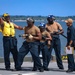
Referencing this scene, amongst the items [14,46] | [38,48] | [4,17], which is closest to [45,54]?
[38,48]

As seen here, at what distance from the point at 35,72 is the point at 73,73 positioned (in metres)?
1.18

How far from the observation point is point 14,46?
11531mm

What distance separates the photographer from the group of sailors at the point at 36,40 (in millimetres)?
11062

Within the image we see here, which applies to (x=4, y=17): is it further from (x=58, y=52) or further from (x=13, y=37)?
(x=58, y=52)

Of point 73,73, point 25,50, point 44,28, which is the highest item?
point 44,28

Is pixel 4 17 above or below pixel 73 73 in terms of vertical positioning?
above

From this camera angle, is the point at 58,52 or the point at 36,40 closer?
the point at 36,40

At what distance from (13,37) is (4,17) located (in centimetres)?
72

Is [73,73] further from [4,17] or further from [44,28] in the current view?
[4,17]

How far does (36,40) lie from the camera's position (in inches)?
441

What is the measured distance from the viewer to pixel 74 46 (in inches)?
435

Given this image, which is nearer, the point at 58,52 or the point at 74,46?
the point at 74,46

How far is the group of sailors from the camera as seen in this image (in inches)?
436

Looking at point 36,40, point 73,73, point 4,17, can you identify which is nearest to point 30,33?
point 36,40
